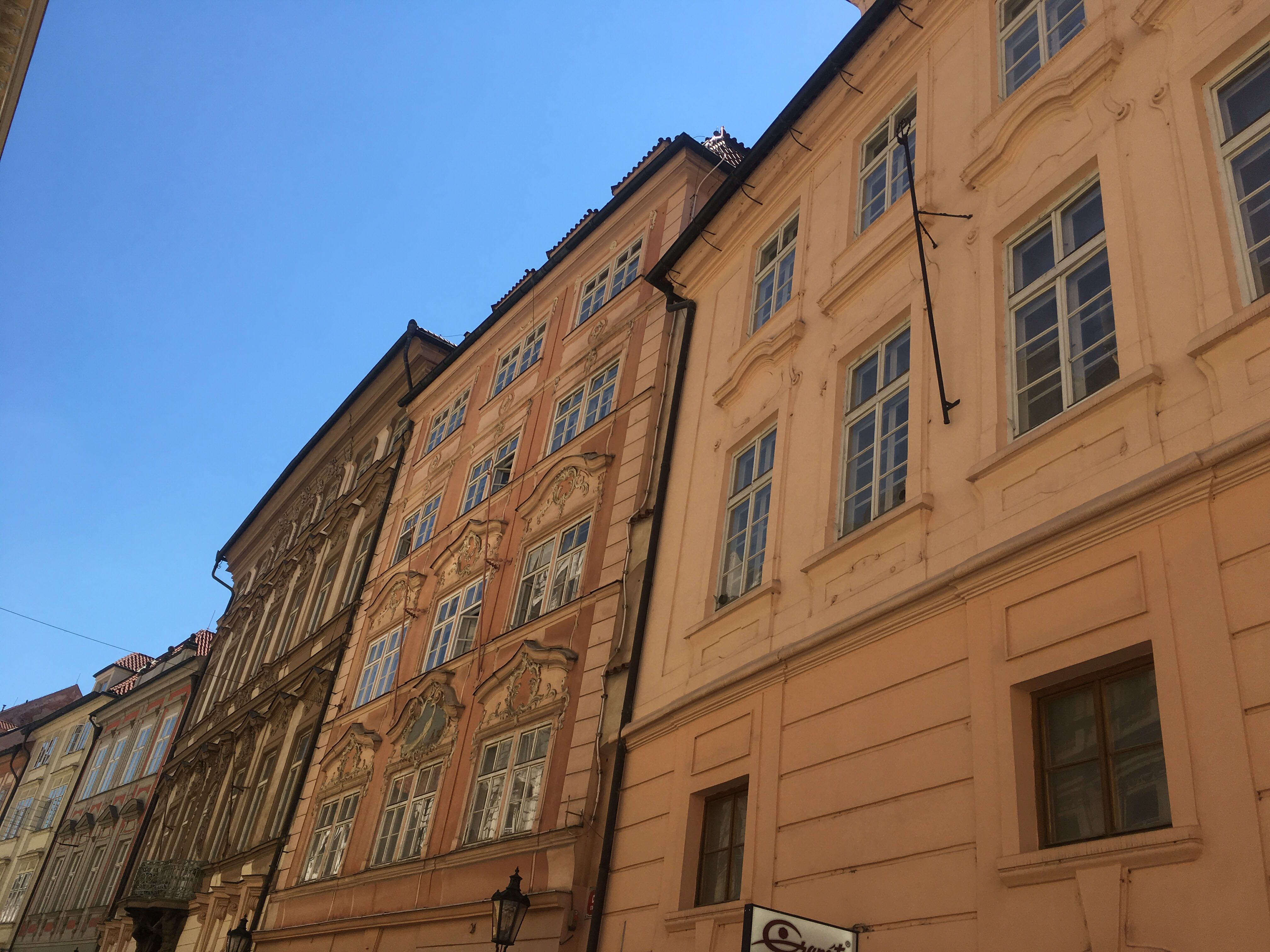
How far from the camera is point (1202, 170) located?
6934 millimetres

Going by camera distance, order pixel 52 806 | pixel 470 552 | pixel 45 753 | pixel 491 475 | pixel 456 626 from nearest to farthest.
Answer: pixel 456 626 → pixel 470 552 → pixel 491 475 → pixel 52 806 → pixel 45 753

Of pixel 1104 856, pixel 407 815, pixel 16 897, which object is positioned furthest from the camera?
pixel 16 897

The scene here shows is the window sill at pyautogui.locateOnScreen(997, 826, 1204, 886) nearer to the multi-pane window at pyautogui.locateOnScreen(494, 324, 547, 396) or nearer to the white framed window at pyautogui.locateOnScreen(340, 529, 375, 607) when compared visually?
the multi-pane window at pyautogui.locateOnScreen(494, 324, 547, 396)

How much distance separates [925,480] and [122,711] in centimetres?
3715

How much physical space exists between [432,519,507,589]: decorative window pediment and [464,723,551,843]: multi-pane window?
368 centimetres

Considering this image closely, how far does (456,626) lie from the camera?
1680 cm

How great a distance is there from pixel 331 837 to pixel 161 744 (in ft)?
65.0

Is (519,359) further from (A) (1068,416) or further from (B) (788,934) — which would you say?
(B) (788,934)

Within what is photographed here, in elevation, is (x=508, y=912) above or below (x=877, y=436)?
below

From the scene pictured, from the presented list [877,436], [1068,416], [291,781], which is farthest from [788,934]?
[291,781]

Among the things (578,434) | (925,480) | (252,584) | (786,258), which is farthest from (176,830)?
(925,480)

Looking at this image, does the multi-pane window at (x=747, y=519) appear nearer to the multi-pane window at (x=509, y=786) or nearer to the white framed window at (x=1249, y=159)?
the multi-pane window at (x=509, y=786)

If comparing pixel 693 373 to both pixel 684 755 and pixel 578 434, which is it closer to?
pixel 578 434

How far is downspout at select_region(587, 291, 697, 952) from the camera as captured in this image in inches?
414
